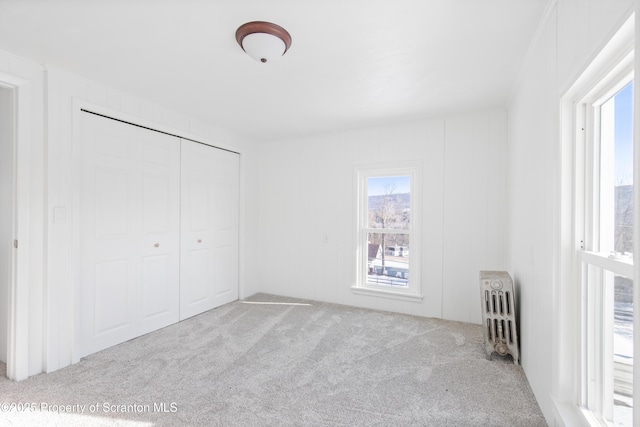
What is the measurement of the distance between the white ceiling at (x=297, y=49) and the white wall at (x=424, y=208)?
0.48 meters

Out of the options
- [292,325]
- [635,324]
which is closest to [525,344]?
[635,324]

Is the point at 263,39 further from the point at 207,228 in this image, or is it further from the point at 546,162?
the point at 207,228

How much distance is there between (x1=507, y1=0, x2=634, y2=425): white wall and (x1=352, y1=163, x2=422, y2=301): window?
1289mm

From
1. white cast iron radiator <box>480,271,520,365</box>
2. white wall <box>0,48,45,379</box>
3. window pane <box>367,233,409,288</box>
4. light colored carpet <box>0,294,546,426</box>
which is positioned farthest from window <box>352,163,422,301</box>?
white wall <box>0,48,45,379</box>

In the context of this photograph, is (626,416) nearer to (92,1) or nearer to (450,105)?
(450,105)

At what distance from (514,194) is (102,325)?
3919 millimetres

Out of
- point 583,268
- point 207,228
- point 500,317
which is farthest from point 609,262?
point 207,228

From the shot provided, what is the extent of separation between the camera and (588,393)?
1.44m

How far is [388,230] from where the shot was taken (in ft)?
12.6

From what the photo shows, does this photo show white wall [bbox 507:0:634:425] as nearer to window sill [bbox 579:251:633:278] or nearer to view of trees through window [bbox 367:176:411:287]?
window sill [bbox 579:251:633:278]

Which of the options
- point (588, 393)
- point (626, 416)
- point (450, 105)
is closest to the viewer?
point (626, 416)

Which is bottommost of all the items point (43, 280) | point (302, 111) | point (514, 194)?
point (43, 280)

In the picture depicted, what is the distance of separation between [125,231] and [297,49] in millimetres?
2297

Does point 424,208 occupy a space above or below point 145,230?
above
